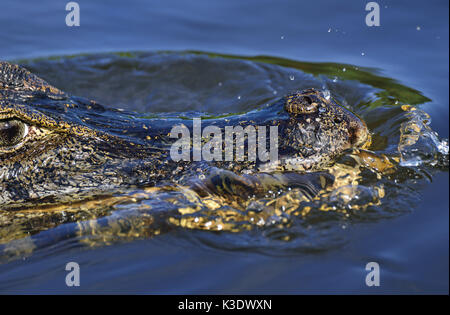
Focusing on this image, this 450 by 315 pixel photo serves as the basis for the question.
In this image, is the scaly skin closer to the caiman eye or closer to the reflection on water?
the caiman eye

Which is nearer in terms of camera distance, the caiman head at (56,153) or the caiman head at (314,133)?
the caiman head at (56,153)

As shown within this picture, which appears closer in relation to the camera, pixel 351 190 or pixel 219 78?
pixel 351 190

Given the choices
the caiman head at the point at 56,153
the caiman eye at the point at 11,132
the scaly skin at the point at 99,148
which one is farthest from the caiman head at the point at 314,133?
the caiman eye at the point at 11,132

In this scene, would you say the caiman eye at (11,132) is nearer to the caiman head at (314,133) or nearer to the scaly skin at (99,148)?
the scaly skin at (99,148)

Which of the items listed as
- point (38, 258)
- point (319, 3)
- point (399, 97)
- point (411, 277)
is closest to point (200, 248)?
point (38, 258)

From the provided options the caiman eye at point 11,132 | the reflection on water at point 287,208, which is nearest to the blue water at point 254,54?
the reflection on water at point 287,208

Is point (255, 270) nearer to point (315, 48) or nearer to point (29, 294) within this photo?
point (29, 294)

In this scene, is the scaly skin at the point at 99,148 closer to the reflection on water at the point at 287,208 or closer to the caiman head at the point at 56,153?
the caiman head at the point at 56,153

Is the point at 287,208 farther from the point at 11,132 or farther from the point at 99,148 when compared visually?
the point at 11,132
